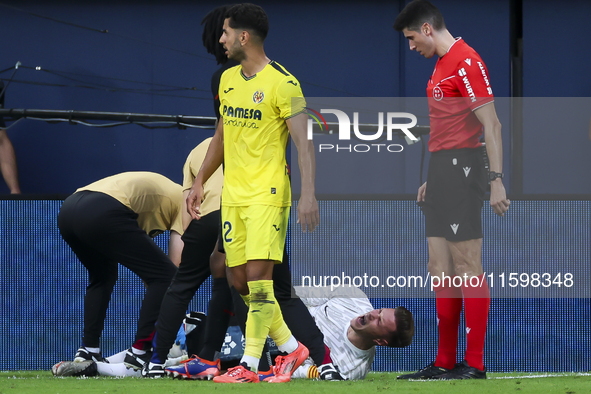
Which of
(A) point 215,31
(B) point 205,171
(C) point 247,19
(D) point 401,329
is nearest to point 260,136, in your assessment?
(B) point 205,171

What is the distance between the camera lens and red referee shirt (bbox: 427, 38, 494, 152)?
10.3 ft

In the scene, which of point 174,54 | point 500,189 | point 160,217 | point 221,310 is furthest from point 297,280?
point 174,54

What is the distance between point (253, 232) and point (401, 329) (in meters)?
1.17

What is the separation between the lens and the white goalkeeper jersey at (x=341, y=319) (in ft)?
11.8

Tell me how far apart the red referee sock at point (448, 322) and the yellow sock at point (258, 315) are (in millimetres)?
846

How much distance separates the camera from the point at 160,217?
3.82 metres

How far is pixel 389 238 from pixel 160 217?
4.18ft

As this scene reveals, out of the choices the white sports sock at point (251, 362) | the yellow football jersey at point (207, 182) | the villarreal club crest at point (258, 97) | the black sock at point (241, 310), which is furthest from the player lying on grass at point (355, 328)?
the villarreal club crest at point (258, 97)

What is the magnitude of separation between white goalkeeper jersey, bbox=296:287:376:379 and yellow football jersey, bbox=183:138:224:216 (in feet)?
2.43

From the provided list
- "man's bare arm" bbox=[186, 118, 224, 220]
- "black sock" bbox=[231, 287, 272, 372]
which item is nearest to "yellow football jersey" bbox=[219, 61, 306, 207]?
"man's bare arm" bbox=[186, 118, 224, 220]

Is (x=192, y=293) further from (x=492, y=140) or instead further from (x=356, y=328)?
(x=492, y=140)

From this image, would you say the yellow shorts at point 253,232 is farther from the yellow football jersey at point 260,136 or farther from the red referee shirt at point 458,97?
the red referee shirt at point 458,97

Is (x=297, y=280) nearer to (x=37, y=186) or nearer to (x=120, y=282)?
(x=120, y=282)

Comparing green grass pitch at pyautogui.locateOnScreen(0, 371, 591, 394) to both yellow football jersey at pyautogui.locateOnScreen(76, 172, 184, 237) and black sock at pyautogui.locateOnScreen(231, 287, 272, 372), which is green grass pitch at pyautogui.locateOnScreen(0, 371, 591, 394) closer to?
black sock at pyautogui.locateOnScreen(231, 287, 272, 372)
